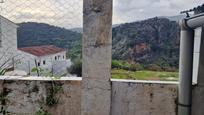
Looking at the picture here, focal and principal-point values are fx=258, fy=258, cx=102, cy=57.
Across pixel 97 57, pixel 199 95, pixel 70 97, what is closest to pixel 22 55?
pixel 70 97

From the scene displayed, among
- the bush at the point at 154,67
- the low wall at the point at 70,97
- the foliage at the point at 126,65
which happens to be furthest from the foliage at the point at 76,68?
the bush at the point at 154,67

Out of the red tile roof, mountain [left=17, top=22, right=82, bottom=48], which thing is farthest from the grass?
the red tile roof

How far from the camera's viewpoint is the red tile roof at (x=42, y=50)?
3703 millimetres

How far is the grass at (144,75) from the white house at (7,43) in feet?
4.84

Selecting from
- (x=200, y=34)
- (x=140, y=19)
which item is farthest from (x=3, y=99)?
(x=200, y=34)

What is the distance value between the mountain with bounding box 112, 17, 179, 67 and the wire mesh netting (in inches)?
23.8

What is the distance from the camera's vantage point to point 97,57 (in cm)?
308

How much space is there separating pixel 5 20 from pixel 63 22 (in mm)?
855

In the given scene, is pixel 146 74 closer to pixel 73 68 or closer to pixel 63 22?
pixel 73 68

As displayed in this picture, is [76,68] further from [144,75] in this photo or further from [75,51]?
[144,75]

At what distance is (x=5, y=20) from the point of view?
3.61 metres

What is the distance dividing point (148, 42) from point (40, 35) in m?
1.61

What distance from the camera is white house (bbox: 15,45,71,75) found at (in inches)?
147

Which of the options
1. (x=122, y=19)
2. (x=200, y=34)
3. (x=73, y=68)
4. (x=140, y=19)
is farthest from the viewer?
(x=73, y=68)
